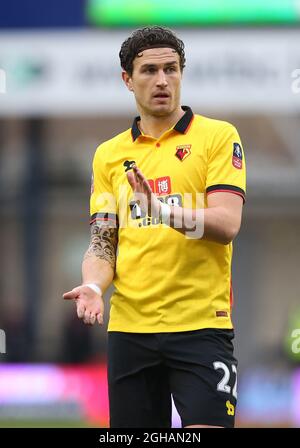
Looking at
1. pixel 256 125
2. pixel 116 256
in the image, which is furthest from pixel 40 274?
pixel 116 256

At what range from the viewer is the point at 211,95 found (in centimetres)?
1488

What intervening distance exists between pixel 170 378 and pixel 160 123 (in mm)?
1214

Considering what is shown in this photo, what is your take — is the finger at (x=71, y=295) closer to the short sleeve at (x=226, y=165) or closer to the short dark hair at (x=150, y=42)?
the short sleeve at (x=226, y=165)

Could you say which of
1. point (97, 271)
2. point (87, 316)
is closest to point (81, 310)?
point (87, 316)

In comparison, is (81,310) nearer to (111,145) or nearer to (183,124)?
(111,145)

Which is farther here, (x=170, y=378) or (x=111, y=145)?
(x=111, y=145)

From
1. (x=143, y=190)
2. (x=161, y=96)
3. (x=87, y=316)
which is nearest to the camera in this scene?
(x=143, y=190)

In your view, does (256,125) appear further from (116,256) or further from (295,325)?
(116,256)

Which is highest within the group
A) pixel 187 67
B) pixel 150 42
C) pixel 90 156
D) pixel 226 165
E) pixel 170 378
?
pixel 187 67

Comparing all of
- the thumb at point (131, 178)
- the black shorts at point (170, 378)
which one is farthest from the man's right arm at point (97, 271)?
the thumb at point (131, 178)

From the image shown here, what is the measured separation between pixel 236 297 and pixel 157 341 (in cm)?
1418

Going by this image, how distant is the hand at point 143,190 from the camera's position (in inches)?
181

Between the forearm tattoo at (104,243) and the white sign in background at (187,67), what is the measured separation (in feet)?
30.9

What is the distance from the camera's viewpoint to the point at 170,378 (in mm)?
4910
